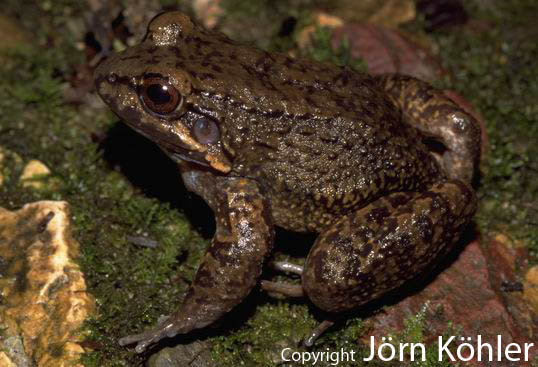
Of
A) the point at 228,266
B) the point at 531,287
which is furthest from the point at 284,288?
the point at 531,287

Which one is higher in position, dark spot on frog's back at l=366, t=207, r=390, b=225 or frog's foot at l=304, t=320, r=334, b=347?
dark spot on frog's back at l=366, t=207, r=390, b=225

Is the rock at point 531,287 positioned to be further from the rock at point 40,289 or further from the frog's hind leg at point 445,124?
the rock at point 40,289

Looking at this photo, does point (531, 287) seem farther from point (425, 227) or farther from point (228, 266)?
point (228, 266)

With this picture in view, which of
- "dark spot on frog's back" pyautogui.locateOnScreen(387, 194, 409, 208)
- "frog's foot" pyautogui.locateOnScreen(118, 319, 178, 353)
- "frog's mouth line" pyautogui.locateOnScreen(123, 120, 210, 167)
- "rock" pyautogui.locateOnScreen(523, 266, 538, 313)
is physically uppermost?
"dark spot on frog's back" pyautogui.locateOnScreen(387, 194, 409, 208)

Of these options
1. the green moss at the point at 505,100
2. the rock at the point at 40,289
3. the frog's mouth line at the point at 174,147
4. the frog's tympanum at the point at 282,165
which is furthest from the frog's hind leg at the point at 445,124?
the rock at the point at 40,289

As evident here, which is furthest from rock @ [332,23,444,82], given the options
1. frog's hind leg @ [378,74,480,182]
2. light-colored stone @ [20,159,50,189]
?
light-colored stone @ [20,159,50,189]

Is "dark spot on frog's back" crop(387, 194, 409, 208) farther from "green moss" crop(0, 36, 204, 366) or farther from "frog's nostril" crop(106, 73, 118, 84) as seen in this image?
"frog's nostril" crop(106, 73, 118, 84)

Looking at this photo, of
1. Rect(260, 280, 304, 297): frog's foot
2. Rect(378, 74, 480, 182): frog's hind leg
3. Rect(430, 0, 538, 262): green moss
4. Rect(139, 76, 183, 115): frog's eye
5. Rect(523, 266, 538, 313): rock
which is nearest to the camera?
Rect(139, 76, 183, 115): frog's eye

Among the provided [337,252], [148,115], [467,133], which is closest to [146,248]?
[148,115]
